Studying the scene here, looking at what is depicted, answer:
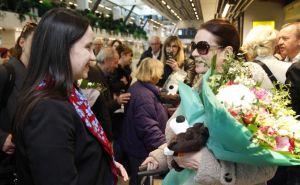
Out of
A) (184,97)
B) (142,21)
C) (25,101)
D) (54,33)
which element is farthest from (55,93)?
(142,21)

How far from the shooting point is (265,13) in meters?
11.2

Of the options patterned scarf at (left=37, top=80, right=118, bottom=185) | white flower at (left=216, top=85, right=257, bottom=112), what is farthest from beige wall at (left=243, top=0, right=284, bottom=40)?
Answer: patterned scarf at (left=37, top=80, right=118, bottom=185)

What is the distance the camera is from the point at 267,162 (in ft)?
4.56

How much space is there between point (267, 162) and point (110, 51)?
3327 millimetres

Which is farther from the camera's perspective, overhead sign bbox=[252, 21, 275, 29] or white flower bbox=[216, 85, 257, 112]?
overhead sign bbox=[252, 21, 275, 29]

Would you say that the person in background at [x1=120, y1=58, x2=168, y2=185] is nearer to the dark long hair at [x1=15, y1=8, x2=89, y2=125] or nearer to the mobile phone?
the mobile phone

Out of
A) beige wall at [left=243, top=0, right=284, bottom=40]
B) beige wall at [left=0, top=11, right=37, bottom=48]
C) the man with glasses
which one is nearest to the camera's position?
the man with glasses

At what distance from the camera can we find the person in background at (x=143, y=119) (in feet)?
10.7

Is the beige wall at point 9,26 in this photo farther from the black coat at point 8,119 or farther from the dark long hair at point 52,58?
the dark long hair at point 52,58

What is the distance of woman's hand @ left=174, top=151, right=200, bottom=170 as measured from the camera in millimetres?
1519

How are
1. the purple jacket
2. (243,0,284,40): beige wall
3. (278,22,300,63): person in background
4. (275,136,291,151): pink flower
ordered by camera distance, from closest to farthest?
1. (275,136,291,151): pink flower
2. the purple jacket
3. (278,22,300,63): person in background
4. (243,0,284,40): beige wall

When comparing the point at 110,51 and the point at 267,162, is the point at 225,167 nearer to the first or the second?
the point at 267,162

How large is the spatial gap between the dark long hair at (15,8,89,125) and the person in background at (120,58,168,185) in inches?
75.0

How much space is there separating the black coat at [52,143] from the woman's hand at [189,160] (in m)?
0.45
